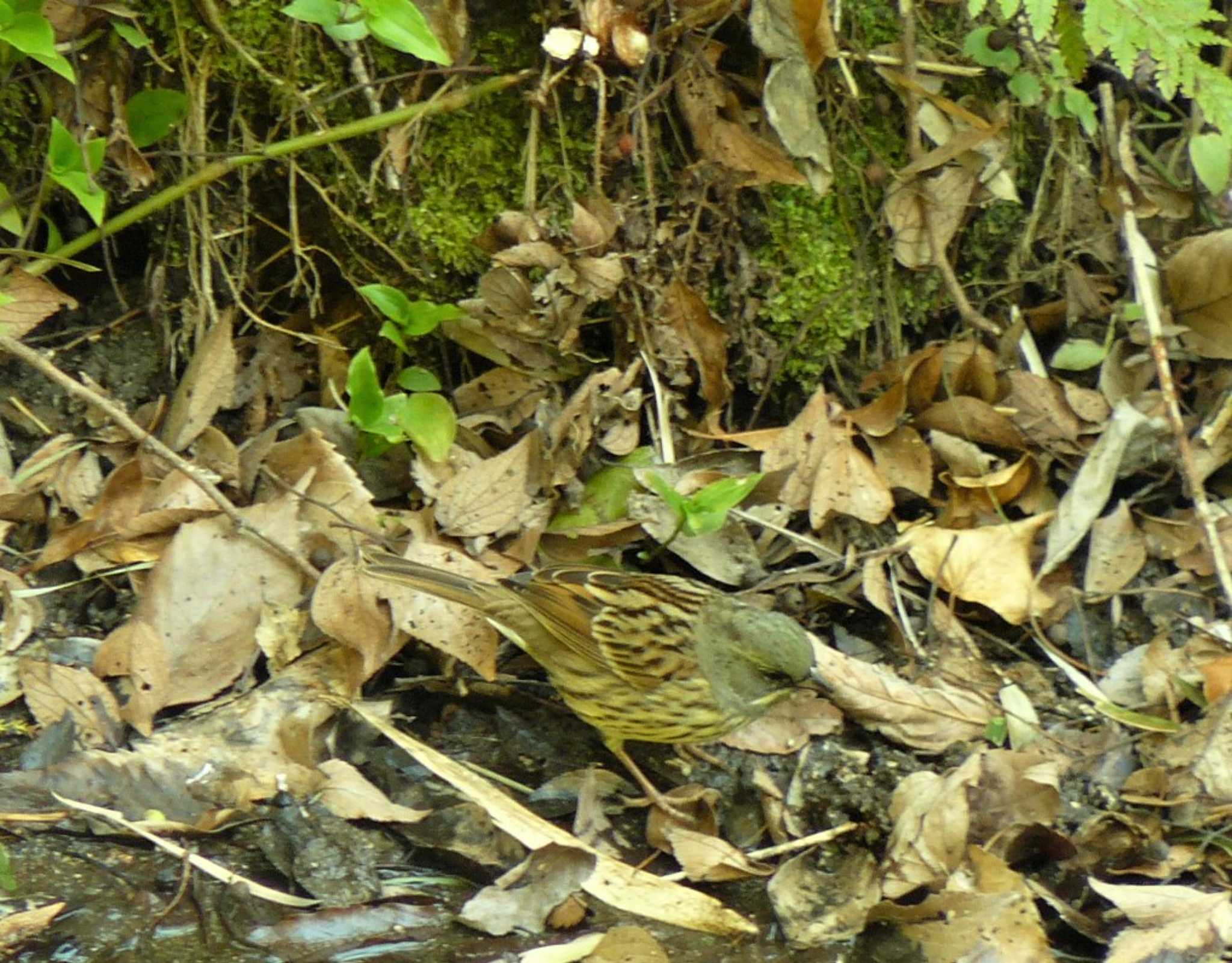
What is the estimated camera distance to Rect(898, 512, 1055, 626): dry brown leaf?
453 cm

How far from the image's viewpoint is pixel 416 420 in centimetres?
447

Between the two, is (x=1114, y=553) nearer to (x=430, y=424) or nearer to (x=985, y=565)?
(x=985, y=565)

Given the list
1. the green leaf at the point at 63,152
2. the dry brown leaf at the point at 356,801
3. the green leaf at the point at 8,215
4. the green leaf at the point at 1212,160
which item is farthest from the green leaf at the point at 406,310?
the green leaf at the point at 1212,160

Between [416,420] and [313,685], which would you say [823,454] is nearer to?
[416,420]

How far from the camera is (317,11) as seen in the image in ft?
13.0

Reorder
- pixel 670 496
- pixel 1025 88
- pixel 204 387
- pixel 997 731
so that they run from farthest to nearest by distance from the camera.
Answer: pixel 1025 88 < pixel 204 387 < pixel 670 496 < pixel 997 731

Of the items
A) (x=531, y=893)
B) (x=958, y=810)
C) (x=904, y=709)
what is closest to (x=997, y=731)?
(x=904, y=709)

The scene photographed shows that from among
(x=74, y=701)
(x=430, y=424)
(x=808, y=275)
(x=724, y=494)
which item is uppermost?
(x=808, y=275)

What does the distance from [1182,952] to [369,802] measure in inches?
76.8

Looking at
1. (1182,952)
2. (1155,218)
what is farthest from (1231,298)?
(1182,952)

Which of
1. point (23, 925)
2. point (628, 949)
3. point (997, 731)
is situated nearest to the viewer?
point (23, 925)

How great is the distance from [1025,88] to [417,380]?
7.23 feet

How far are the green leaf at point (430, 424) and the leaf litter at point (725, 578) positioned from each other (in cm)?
6

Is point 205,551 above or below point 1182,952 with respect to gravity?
above
